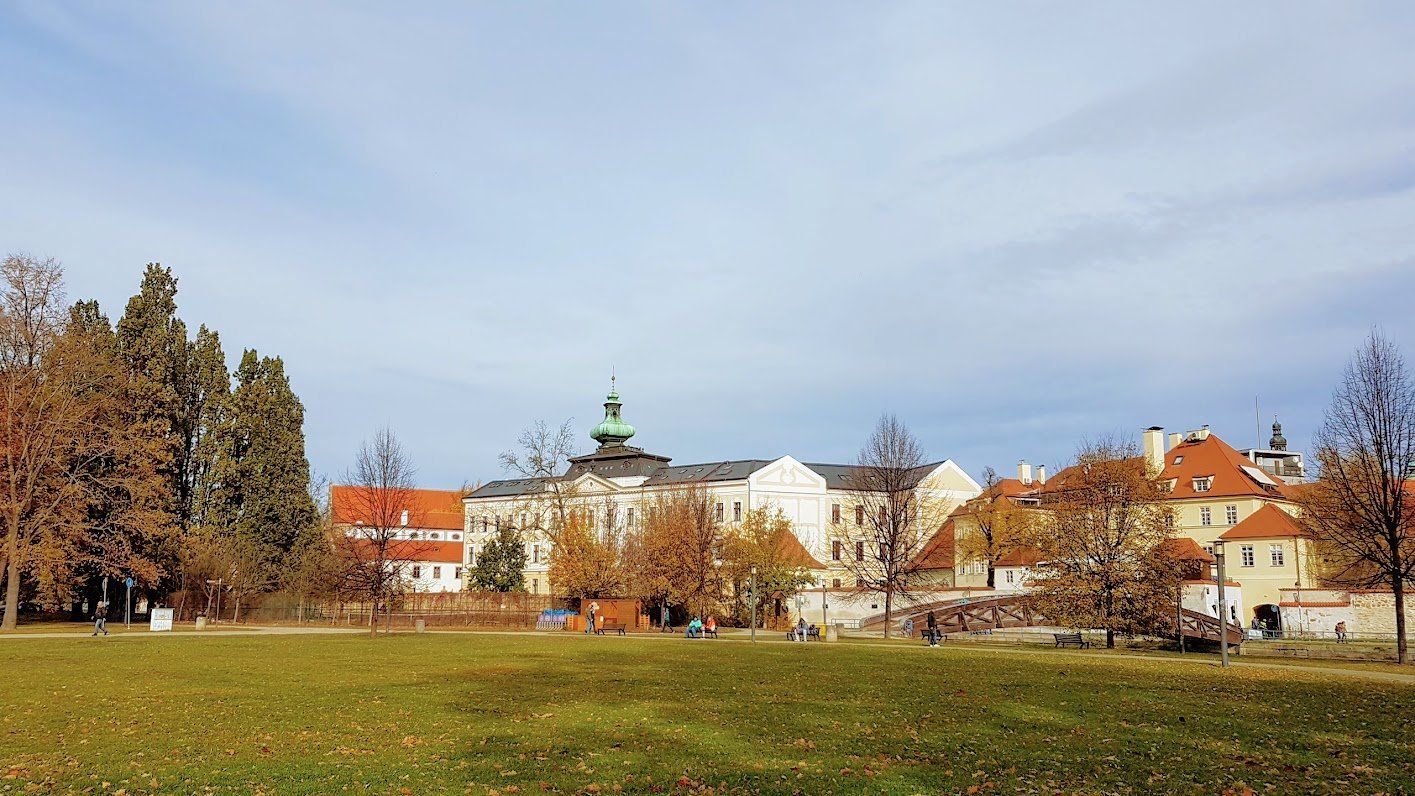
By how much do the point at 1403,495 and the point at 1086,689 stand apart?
93.8ft

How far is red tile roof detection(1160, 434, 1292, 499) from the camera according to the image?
87.2 meters

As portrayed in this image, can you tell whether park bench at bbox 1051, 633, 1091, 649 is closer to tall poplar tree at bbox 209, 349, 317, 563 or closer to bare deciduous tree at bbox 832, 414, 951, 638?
bare deciduous tree at bbox 832, 414, 951, 638

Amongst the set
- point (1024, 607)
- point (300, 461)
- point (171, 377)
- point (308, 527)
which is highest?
point (171, 377)

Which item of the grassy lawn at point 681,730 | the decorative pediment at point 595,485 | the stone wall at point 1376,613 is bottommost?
the stone wall at point 1376,613

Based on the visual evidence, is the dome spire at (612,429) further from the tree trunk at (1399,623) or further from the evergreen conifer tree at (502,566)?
the tree trunk at (1399,623)

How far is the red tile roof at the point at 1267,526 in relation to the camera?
77619mm

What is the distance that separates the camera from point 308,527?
73688 millimetres

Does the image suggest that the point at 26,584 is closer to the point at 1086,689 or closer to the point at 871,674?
the point at 871,674

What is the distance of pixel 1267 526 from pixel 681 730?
75.2 metres

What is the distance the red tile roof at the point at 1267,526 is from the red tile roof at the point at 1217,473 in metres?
5.55

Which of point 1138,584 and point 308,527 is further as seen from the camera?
point 308,527

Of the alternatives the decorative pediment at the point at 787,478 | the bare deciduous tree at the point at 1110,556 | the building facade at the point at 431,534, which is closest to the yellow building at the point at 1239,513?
the bare deciduous tree at the point at 1110,556

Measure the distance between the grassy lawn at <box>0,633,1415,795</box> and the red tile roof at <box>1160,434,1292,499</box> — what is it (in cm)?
6443

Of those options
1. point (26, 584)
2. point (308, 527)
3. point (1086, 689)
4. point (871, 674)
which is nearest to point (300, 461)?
point (308, 527)
